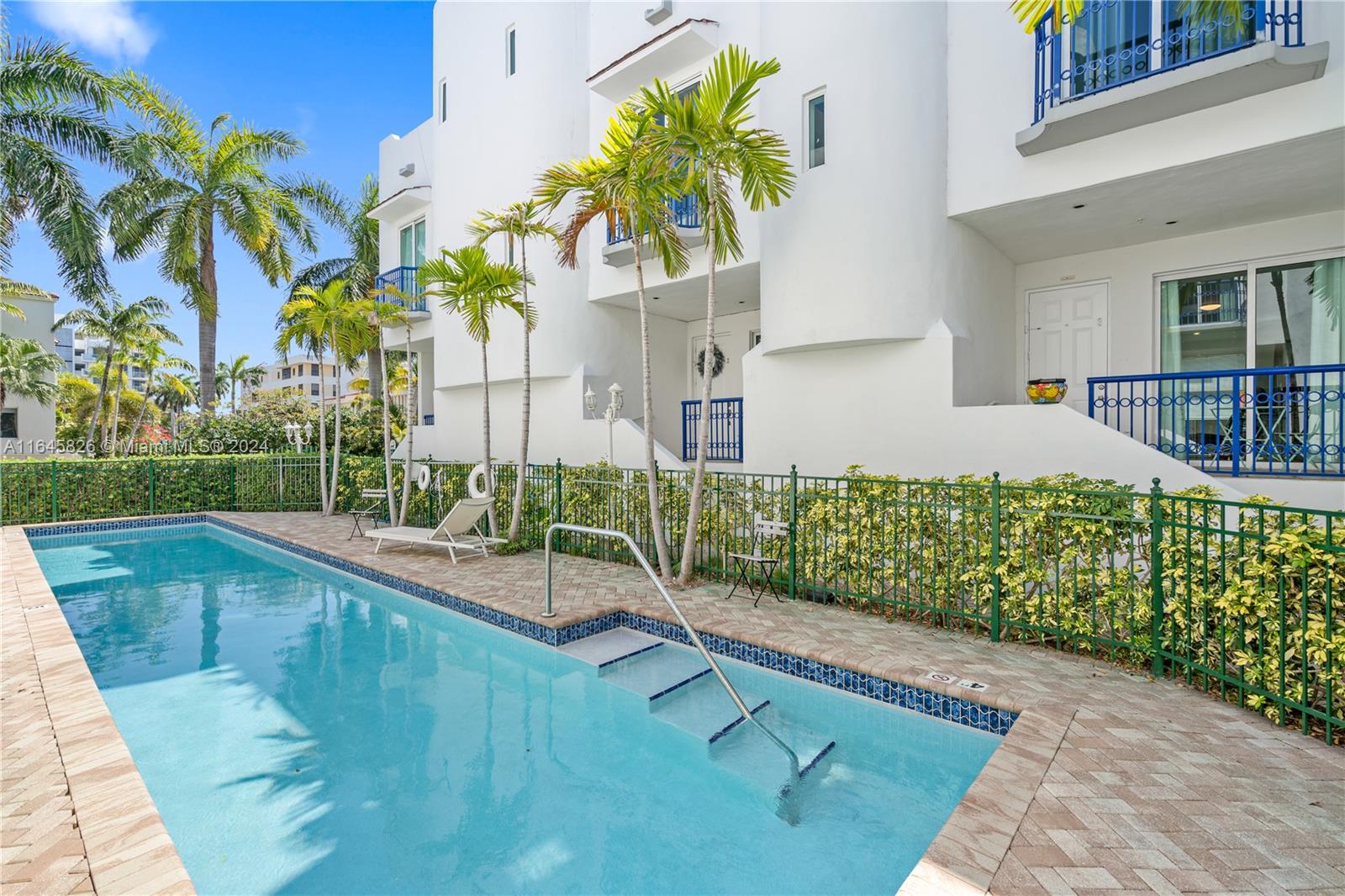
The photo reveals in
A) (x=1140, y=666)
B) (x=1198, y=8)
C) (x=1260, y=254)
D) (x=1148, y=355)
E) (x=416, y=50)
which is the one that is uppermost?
(x=416, y=50)

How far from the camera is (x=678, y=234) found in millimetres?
11242

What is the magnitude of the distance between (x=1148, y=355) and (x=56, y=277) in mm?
23624

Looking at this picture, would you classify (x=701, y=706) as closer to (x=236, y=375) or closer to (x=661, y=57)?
(x=661, y=57)

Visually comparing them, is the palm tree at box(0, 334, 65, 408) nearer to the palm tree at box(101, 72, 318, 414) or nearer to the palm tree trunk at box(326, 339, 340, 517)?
the palm tree at box(101, 72, 318, 414)

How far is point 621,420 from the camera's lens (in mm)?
12133

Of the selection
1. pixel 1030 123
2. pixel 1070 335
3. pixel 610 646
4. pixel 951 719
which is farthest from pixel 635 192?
pixel 1070 335

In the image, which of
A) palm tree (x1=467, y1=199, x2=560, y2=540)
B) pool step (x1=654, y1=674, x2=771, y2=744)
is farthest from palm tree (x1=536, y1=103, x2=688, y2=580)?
pool step (x1=654, y1=674, x2=771, y2=744)

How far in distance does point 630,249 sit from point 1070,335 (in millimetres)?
7598

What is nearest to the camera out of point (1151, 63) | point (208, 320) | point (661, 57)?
point (1151, 63)

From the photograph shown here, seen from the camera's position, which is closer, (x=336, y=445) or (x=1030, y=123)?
(x=1030, y=123)

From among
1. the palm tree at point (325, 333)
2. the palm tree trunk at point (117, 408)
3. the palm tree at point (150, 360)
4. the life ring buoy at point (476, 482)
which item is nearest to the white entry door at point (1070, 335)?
the life ring buoy at point (476, 482)

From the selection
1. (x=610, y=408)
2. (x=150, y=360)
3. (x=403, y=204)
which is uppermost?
(x=403, y=204)

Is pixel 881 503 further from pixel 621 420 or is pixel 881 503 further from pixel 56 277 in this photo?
pixel 56 277

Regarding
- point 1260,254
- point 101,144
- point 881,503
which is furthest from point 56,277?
point 1260,254
